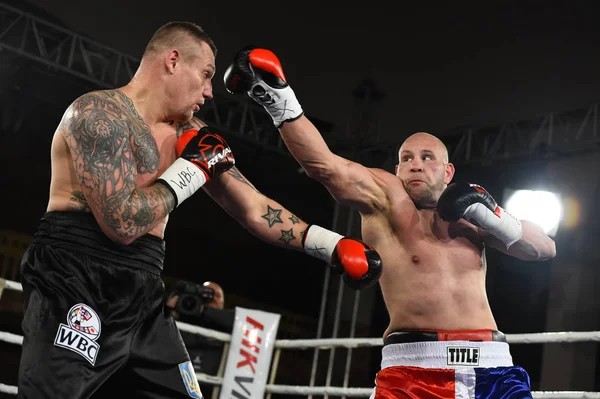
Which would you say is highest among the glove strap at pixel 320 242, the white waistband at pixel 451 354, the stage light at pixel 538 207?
the stage light at pixel 538 207

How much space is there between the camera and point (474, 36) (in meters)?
7.13

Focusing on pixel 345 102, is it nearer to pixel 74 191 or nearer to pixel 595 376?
pixel 595 376

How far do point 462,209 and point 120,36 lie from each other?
582 centimetres

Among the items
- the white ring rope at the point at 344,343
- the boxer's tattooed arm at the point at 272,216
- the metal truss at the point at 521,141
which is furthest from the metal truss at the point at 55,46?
the boxer's tattooed arm at the point at 272,216

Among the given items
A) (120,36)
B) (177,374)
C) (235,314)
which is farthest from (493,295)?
(177,374)

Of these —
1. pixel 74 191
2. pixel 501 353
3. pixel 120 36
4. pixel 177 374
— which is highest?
pixel 120 36

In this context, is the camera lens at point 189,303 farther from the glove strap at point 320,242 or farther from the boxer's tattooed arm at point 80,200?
the boxer's tattooed arm at point 80,200

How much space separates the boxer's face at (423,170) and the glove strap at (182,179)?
0.89 m

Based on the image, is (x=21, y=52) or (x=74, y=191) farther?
(x=21, y=52)

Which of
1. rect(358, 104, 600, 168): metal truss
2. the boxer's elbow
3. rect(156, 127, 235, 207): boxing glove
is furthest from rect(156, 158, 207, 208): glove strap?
rect(358, 104, 600, 168): metal truss

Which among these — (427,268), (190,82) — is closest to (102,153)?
(190,82)

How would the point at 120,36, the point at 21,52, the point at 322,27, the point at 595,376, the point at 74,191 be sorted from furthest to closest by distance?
the point at 322,27 < the point at 120,36 < the point at 595,376 < the point at 21,52 < the point at 74,191

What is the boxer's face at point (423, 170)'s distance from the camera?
2182 mm

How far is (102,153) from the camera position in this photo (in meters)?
1.42
